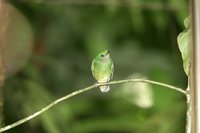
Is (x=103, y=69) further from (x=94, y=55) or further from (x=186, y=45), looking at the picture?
(x=94, y=55)

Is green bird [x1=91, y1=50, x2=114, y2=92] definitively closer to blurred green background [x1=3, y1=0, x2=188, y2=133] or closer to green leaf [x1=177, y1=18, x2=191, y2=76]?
green leaf [x1=177, y1=18, x2=191, y2=76]

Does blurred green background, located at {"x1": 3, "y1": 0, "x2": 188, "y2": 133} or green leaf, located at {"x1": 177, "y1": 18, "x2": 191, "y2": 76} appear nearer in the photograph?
green leaf, located at {"x1": 177, "y1": 18, "x2": 191, "y2": 76}

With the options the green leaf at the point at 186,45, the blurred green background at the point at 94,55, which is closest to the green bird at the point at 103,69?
the green leaf at the point at 186,45

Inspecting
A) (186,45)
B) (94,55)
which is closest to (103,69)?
(186,45)

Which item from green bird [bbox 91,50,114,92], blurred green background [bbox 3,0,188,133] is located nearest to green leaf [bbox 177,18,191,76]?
green bird [bbox 91,50,114,92]

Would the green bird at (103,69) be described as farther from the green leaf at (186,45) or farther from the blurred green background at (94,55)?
the blurred green background at (94,55)

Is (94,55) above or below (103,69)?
above

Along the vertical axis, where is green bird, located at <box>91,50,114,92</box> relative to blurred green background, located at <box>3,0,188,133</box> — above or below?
below

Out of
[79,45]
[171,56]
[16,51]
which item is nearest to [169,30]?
[171,56]
